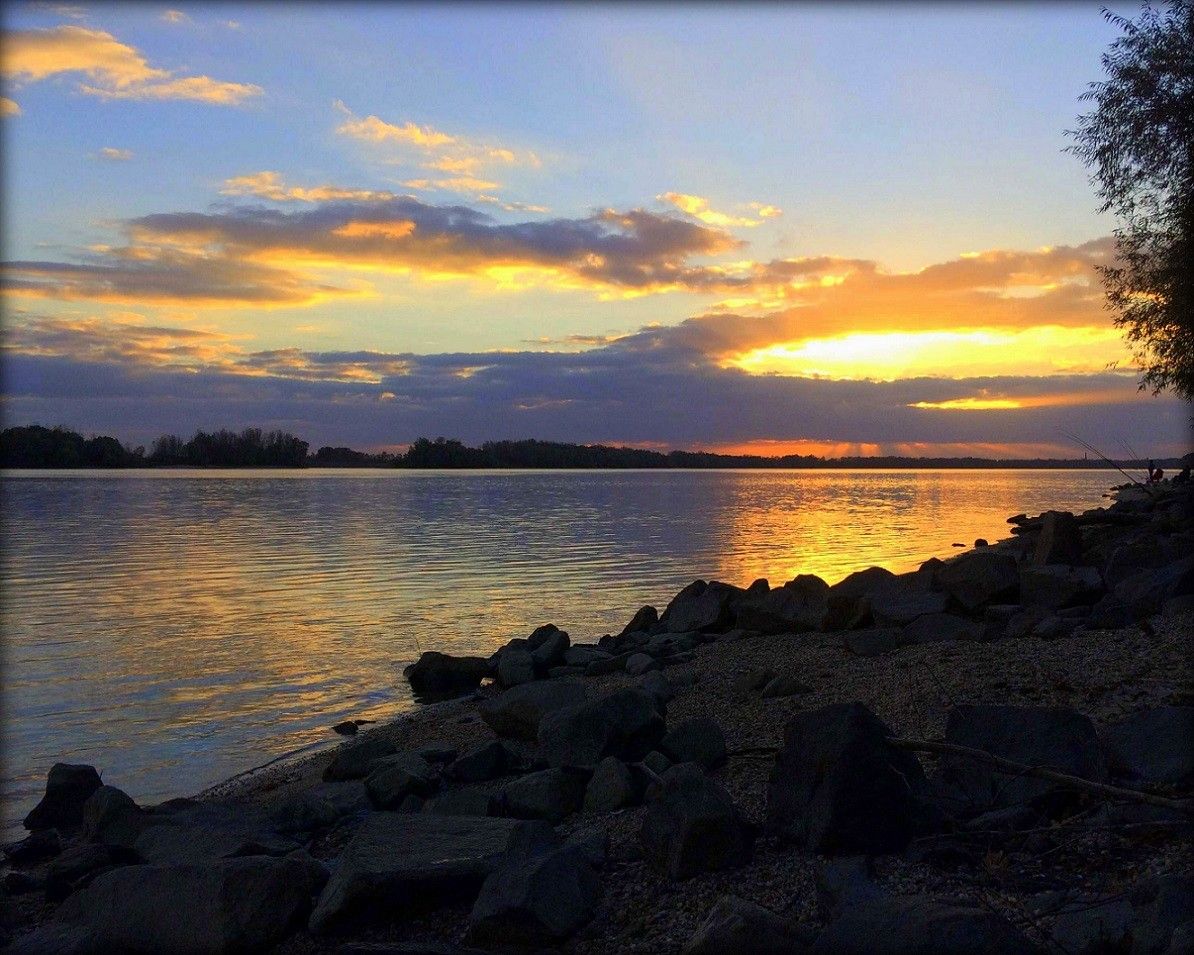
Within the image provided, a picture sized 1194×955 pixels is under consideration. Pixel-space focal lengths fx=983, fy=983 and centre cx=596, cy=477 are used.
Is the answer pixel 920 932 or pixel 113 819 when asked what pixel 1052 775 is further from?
pixel 113 819

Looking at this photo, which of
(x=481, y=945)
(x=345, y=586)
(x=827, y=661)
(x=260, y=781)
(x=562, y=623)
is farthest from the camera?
(x=345, y=586)

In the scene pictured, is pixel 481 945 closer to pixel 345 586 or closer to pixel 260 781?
pixel 260 781

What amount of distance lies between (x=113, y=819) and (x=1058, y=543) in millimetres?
12424

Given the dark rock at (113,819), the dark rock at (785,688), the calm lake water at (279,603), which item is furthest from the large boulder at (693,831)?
the calm lake water at (279,603)

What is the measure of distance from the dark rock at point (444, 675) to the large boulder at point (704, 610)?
3661 millimetres

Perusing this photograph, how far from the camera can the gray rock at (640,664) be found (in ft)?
45.6

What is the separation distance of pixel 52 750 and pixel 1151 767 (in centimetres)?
1194

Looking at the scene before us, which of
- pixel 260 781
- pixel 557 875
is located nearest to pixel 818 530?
pixel 260 781

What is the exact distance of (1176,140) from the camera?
19953 mm

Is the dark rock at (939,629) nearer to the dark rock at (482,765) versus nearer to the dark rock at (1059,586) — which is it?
the dark rock at (1059,586)

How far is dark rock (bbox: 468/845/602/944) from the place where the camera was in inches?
213

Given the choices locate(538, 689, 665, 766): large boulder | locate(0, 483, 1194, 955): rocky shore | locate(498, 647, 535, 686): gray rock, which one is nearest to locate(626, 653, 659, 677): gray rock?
locate(498, 647, 535, 686): gray rock

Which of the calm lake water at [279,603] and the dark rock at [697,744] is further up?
the dark rock at [697,744]

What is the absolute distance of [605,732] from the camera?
27.9ft
